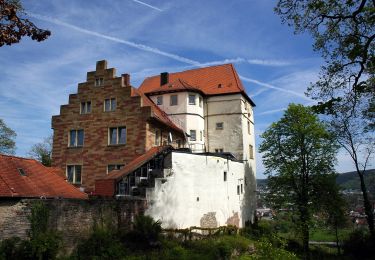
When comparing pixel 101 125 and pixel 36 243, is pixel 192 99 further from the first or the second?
pixel 36 243

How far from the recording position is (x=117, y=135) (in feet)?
86.1

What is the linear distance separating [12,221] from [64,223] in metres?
2.05

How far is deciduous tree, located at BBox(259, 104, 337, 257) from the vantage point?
32.3 meters

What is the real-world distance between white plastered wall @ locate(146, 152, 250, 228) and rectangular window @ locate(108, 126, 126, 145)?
6.25 meters

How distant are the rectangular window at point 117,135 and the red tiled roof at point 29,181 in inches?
205

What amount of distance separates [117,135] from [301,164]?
701 inches

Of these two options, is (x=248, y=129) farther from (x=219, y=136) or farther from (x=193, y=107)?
(x=193, y=107)

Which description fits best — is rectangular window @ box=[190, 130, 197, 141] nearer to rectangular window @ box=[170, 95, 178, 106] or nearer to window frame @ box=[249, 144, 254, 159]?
rectangular window @ box=[170, 95, 178, 106]

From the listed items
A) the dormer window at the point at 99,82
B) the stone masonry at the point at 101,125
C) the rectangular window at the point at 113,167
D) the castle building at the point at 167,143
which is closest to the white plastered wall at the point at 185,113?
the castle building at the point at 167,143

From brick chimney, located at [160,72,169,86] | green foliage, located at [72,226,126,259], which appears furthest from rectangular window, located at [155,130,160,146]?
green foliage, located at [72,226,126,259]

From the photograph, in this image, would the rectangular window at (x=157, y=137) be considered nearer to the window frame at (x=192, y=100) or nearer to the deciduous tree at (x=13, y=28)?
the window frame at (x=192, y=100)

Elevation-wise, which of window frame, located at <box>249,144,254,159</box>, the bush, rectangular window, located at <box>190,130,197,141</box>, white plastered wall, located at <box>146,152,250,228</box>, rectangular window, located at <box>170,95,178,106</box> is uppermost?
rectangular window, located at <box>170,95,178,106</box>

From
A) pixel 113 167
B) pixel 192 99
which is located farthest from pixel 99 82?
pixel 192 99

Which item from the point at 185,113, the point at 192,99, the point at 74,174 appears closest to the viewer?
the point at 74,174
